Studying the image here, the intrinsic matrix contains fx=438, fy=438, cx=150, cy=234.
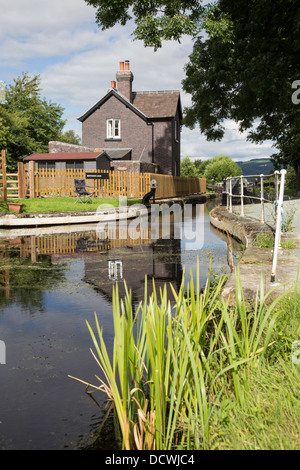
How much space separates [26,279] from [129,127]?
32.5 m

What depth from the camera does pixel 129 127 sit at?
3762 cm

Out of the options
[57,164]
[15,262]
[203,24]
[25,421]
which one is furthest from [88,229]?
[57,164]

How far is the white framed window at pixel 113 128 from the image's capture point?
1485 inches

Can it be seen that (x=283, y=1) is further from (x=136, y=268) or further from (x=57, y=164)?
(x=57, y=164)

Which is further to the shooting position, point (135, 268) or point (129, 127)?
point (129, 127)

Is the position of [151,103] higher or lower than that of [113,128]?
higher

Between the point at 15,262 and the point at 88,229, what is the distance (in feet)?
18.7

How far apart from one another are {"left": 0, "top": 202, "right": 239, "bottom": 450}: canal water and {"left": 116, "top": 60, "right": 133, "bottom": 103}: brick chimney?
100ft

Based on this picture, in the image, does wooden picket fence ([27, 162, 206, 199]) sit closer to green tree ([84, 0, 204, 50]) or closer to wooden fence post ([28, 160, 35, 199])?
wooden fence post ([28, 160, 35, 199])

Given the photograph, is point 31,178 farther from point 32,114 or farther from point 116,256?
point 32,114

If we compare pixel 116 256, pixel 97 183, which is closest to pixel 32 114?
pixel 97 183

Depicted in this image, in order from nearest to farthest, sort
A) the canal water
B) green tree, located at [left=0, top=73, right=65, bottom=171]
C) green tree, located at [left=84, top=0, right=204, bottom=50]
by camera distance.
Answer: the canal water < green tree, located at [left=84, top=0, right=204, bottom=50] < green tree, located at [left=0, top=73, right=65, bottom=171]

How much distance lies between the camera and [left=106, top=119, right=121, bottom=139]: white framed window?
3772 cm

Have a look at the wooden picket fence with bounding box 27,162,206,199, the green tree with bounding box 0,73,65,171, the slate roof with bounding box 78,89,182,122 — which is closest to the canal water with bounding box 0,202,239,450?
the wooden picket fence with bounding box 27,162,206,199
